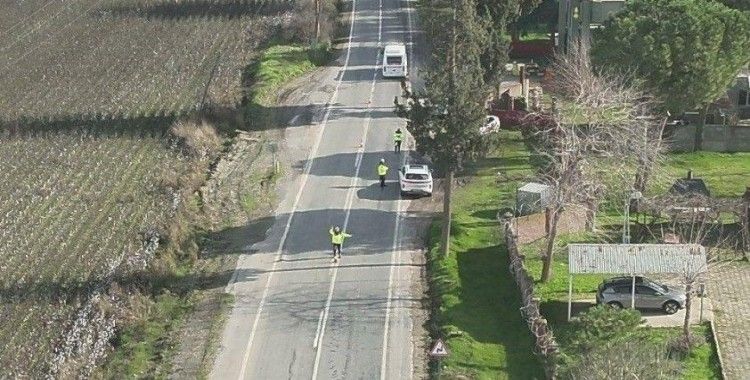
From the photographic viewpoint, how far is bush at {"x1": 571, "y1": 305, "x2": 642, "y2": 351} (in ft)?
113

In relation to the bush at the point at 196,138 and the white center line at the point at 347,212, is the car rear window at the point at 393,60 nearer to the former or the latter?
the white center line at the point at 347,212

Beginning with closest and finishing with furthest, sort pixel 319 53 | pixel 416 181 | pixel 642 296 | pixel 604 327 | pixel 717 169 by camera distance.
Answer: pixel 604 327
pixel 642 296
pixel 416 181
pixel 717 169
pixel 319 53

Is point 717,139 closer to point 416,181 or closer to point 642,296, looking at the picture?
point 416,181

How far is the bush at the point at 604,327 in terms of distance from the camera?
3459 cm

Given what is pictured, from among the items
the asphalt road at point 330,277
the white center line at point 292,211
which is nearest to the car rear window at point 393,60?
the white center line at point 292,211

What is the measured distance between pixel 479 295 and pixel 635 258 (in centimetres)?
557

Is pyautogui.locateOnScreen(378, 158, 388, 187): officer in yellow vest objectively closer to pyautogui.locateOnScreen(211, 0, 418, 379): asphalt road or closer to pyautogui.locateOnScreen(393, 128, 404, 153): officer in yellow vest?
pyautogui.locateOnScreen(211, 0, 418, 379): asphalt road

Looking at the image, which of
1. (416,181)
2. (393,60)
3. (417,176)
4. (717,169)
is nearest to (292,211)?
(416,181)

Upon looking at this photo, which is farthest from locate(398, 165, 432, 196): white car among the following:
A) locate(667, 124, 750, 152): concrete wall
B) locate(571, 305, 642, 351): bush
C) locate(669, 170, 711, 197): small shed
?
locate(571, 305, 642, 351): bush

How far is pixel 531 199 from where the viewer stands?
157 ft

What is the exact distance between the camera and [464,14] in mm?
42000

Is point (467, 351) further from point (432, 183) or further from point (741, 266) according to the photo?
point (432, 183)

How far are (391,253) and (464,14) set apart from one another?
31.1ft

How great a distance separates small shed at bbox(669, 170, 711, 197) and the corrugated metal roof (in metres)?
9.87
